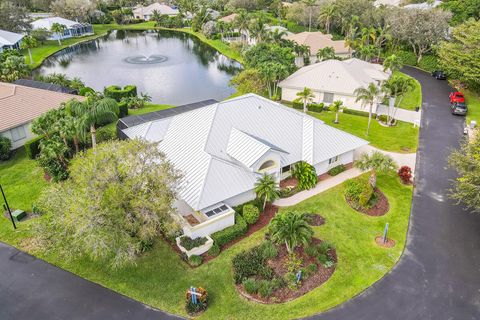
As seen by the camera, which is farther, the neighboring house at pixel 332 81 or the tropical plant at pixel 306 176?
the neighboring house at pixel 332 81

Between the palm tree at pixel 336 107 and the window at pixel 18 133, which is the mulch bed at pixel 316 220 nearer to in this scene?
the palm tree at pixel 336 107

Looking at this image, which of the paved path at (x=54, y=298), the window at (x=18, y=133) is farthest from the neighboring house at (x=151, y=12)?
the paved path at (x=54, y=298)

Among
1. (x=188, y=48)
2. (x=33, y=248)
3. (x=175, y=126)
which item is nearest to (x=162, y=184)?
(x=33, y=248)

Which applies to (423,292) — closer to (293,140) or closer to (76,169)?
(293,140)

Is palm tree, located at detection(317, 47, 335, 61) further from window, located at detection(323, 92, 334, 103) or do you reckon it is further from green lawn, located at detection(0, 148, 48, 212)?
green lawn, located at detection(0, 148, 48, 212)

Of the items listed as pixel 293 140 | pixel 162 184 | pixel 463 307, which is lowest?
pixel 463 307

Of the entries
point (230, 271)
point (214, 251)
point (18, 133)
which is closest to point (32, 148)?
point (18, 133)

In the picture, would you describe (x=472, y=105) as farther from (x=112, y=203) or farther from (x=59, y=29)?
(x=59, y=29)
